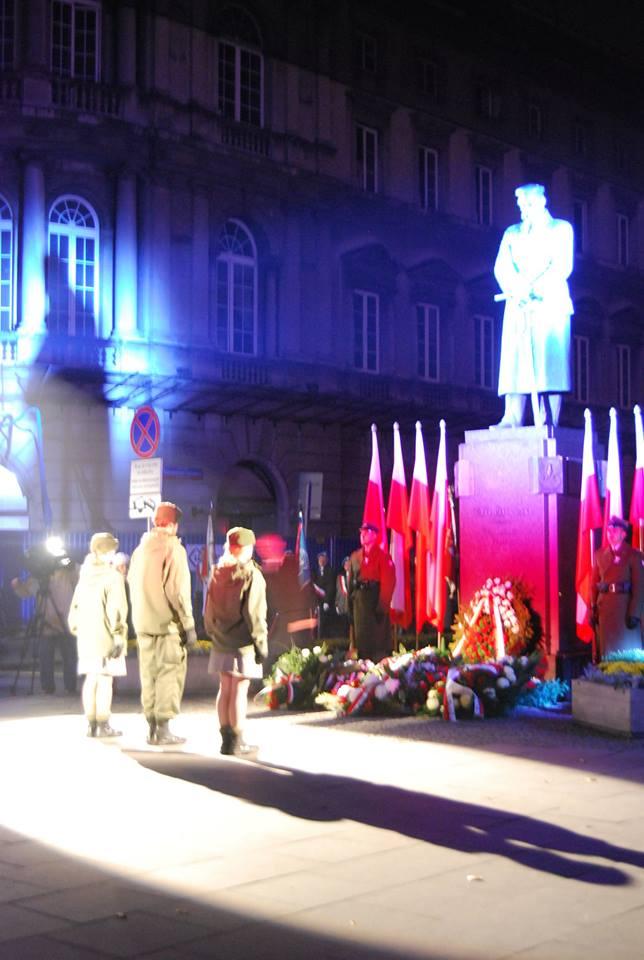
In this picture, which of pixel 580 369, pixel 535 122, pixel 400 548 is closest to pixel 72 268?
pixel 400 548

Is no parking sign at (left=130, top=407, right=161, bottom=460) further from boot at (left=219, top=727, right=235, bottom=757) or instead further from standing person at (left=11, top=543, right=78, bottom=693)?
boot at (left=219, top=727, right=235, bottom=757)

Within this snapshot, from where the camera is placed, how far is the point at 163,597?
11.0 meters

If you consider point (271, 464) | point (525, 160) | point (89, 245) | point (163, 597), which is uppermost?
point (525, 160)

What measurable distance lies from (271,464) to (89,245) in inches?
240

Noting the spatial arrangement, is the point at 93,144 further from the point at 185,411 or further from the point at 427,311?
the point at 427,311

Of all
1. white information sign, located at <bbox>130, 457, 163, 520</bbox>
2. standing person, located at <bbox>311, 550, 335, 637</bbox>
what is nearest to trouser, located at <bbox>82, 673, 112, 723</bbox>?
white information sign, located at <bbox>130, 457, 163, 520</bbox>

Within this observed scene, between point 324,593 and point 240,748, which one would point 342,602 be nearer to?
point 324,593

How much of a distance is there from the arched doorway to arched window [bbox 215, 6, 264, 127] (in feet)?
24.9

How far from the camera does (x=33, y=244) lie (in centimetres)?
2750

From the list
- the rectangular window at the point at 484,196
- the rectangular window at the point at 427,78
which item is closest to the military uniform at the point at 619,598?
the rectangular window at the point at 427,78

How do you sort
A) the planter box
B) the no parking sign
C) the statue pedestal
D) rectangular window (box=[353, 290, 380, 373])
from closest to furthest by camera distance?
the planter box → the statue pedestal → the no parking sign → rectangular window (box=[353, 290, 380, 373])

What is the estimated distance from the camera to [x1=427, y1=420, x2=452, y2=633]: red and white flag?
51.6ft

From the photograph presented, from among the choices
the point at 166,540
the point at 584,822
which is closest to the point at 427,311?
the point at 166,540

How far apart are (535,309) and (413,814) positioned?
321 inches
